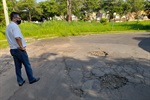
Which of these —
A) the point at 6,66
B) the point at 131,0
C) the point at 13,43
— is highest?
the point at 131,0

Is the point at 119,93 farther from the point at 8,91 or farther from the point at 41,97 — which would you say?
the point at 8,91

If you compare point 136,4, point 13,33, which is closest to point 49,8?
point 136,4

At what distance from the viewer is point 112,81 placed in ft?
17.9

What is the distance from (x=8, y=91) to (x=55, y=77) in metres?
1.44

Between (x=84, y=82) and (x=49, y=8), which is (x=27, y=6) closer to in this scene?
(x=49, y=8)

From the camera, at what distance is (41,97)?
14.9 feet

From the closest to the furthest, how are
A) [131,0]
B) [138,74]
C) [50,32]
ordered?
[138,74] < [50,32] < [131,0]

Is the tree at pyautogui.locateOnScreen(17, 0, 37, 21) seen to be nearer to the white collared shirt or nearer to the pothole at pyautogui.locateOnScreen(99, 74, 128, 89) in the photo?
the white collared shirt

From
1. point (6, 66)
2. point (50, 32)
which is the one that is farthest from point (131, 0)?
point (6, 66)

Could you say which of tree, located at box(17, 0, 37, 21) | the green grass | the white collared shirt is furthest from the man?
tree, located at box(17, 0, 37, 21)

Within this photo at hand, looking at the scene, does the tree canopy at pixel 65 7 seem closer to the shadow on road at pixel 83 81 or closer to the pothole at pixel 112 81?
the shadow on road at pixel 83 81

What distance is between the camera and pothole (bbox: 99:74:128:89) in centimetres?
510

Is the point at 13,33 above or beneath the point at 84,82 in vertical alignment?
above

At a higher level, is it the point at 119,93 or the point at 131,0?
the point at 131,0
